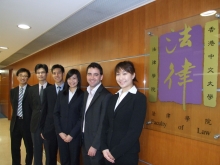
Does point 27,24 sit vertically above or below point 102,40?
above

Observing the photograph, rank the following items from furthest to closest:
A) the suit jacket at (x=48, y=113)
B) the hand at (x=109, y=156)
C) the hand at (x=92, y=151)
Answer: the suit jacket at (x=48, y=113) < the hand at (x=92, y=151) < the hand at (x=109, y=156)

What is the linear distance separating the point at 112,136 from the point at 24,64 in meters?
6.18

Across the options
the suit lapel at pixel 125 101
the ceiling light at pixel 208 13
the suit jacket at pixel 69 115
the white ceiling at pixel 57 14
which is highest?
the white ceiling at pixel 57 14

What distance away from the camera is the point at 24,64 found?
268 inches

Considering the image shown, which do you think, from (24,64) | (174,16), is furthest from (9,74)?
(174,16)

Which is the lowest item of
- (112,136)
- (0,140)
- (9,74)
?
(0,140)

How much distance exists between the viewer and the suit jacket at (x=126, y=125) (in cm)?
167

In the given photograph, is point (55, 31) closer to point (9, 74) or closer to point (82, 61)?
point (82, 61)

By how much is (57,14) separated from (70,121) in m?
1.56

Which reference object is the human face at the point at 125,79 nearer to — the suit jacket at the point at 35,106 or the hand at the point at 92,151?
the hand at the point at 92,151

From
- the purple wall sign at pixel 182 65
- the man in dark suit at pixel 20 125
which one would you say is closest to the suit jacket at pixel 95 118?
the purple wall sign at pixel 182 65

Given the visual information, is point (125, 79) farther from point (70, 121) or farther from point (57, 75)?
A: point (57, 75)

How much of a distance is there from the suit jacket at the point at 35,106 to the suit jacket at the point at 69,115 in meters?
0.52

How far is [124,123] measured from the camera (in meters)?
1.74
